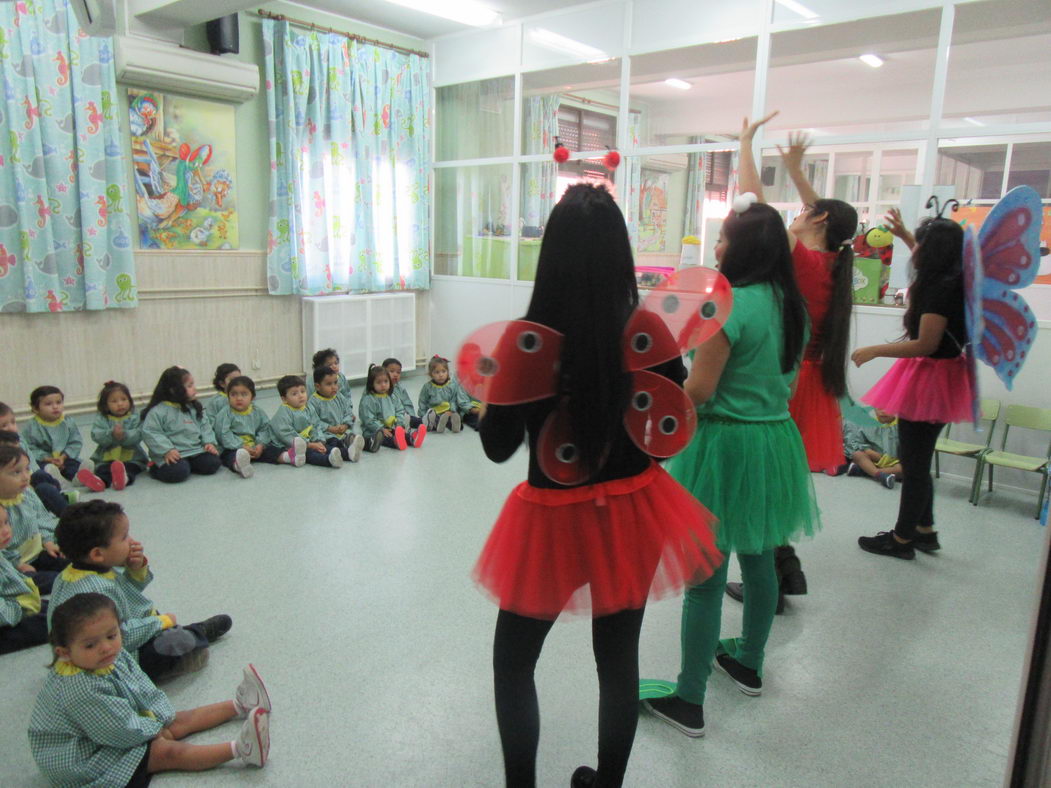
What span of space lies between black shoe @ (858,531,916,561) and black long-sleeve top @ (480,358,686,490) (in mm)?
2211

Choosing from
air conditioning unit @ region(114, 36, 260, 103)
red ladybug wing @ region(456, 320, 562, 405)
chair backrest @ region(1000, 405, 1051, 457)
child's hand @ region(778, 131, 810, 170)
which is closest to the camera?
red ladybug wing @ region(456, 320, 562, 405)

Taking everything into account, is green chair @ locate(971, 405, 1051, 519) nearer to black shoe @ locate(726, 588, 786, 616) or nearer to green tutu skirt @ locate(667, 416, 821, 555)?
black shoe @ locate(726, 588, 786, 616)

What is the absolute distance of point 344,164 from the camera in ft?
19.2

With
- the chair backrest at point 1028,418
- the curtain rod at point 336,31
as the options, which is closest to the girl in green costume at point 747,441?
the chair backrest at point 1028,418

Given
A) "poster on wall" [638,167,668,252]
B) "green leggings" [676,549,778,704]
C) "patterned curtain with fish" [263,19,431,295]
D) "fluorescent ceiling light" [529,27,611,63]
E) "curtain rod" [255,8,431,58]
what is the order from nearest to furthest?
"green leggings" [676,549,778,704] → "curtain rod" [255,8,431,58] → "patterned curtain with fish" [263,19,431,295] → "fluorescent ceiling light" [529,27,611,63] → "poster on wall" [638,167,668,252]

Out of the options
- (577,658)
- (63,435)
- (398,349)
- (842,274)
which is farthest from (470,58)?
(577,658)

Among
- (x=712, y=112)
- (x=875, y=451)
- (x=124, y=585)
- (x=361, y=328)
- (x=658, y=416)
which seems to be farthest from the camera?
(x=712, y=112)

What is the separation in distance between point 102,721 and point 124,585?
0.50 metres

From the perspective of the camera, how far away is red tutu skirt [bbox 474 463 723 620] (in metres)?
1.24

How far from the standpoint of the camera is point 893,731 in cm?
190

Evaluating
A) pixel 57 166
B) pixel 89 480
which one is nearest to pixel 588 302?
pixel 89 480

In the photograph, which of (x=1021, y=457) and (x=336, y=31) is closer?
(x=1021, y=457)

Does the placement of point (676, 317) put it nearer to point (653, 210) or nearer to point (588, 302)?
point (588, 302)

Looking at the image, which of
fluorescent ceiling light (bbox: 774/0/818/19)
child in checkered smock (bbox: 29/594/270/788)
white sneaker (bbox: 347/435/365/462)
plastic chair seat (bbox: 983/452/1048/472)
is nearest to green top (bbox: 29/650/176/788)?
child in checkered smock (bbox: 29/594/270/788)
